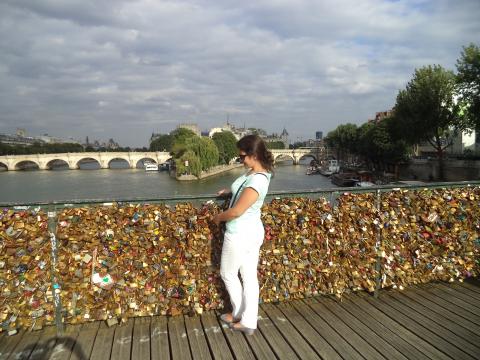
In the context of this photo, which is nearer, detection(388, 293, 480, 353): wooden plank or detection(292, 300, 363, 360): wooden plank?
detection(292, 300, 363, 360): wooden plank

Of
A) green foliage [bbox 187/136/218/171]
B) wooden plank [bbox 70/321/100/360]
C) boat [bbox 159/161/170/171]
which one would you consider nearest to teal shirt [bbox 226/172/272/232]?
wooden plank [bbox 70/321/100/360]

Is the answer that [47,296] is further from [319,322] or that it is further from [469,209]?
[469,209]

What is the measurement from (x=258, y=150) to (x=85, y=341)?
2.34 meters

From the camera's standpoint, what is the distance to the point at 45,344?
3.15m

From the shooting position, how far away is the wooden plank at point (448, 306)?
3.71 meters

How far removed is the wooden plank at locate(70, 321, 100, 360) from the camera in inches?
118

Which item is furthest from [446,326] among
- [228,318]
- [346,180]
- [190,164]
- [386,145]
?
[190,164]

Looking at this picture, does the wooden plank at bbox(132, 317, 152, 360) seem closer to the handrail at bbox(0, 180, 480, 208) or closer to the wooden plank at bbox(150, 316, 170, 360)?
the wooden plank at bbox(150, 316, 170, 360)

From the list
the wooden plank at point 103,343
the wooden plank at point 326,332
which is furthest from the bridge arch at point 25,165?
the wooden plank at point 326,332

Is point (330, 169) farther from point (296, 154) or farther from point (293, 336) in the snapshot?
point (293, 336)

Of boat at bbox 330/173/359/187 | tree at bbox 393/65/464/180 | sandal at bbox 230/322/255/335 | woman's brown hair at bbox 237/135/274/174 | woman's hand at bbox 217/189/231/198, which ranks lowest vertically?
boat at bbox 330/173/359/187

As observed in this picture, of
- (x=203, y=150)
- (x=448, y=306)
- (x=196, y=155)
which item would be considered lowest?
(x=448, y=306)

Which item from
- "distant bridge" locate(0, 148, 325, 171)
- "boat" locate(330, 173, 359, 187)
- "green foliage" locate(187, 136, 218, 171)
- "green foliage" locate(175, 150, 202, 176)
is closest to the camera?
"boat" locate(330, 173, 359, 187)

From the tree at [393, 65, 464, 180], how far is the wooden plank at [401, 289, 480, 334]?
104 feet
